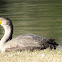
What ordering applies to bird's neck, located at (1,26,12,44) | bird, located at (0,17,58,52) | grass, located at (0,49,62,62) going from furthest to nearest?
bird's neck, located at (1,26,12,44)
bird, located at (0,17,58,52)
grass, located at (0,49,62,62)

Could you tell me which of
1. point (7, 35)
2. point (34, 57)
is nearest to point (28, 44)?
point (7, 35)

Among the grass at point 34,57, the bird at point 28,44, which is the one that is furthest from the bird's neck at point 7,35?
the grass at point 34,57

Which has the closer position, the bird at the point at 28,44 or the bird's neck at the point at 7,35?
the bird at the point at 28,44

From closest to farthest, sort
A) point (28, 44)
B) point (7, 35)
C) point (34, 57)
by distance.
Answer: point (34, 57)
point (28, 44)
point (7, 35)

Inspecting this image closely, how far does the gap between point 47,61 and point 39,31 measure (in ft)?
25.4

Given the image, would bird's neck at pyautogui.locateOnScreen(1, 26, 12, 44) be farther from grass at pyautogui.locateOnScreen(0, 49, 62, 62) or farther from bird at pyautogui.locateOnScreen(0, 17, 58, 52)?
grass at pyautogui.locateOnScreen(0, 49, 62, 62)

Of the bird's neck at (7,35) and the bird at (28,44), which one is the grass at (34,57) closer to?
the bird at (28,44)

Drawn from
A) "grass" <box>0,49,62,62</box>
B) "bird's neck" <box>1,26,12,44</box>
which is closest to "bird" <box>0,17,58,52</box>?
"bird's neck" <box>1,26,12,44</box>

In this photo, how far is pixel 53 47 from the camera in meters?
9.53

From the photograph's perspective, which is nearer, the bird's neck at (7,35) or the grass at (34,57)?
the grass at (34,57)

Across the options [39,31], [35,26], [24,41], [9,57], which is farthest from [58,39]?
[9,57]

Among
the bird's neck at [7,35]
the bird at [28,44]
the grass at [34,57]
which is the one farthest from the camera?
the bird's neck at [7,35]

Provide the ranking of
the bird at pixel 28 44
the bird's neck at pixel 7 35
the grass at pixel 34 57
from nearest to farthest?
the grass at pixel 34 57 < the bird at pixel 28 44 < the bird's neck at pixel 7 35

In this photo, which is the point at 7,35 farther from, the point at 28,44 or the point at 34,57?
the point at 34,57
